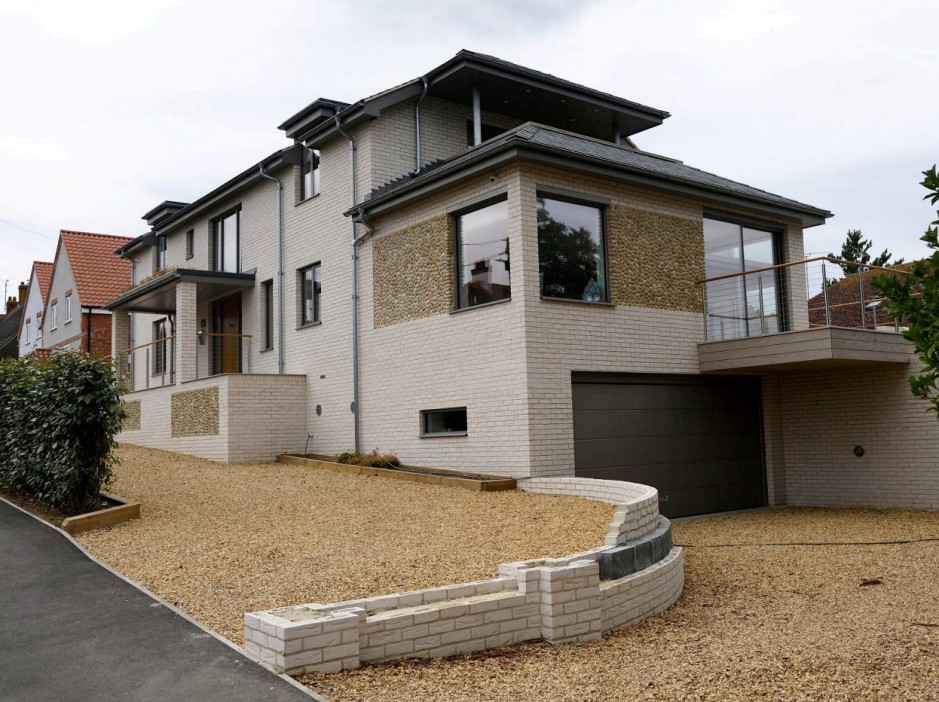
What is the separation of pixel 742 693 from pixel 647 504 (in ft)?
10.9

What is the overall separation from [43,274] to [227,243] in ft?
63.6

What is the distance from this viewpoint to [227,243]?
21.2 metres

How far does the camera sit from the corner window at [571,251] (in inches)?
505

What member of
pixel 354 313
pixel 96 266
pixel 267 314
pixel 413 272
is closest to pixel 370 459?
pixel 354 313

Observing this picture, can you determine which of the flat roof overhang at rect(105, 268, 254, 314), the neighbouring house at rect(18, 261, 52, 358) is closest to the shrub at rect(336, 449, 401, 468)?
the flat roof overhang at rect(105, 268, 254, 314)

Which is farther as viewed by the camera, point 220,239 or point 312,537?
point 220,239

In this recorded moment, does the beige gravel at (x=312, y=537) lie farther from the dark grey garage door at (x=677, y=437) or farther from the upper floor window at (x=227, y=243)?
the upper floor window at (x=227, y=243)

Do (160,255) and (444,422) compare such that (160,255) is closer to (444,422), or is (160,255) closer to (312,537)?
(444,422)

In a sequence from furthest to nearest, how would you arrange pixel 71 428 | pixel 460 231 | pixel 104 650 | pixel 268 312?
pixel 268 312, pixel 460 231, pixel 71 428, pixel 104 650

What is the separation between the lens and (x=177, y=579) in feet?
23.5

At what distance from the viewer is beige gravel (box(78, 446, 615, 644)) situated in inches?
272

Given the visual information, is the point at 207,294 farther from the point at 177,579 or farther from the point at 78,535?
the point at 177,579

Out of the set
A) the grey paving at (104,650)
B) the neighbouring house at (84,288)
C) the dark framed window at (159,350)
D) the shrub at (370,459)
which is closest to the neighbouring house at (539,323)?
the shrub at (370,459)

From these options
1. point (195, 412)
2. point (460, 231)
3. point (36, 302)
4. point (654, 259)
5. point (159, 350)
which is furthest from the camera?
point (36, 302)
